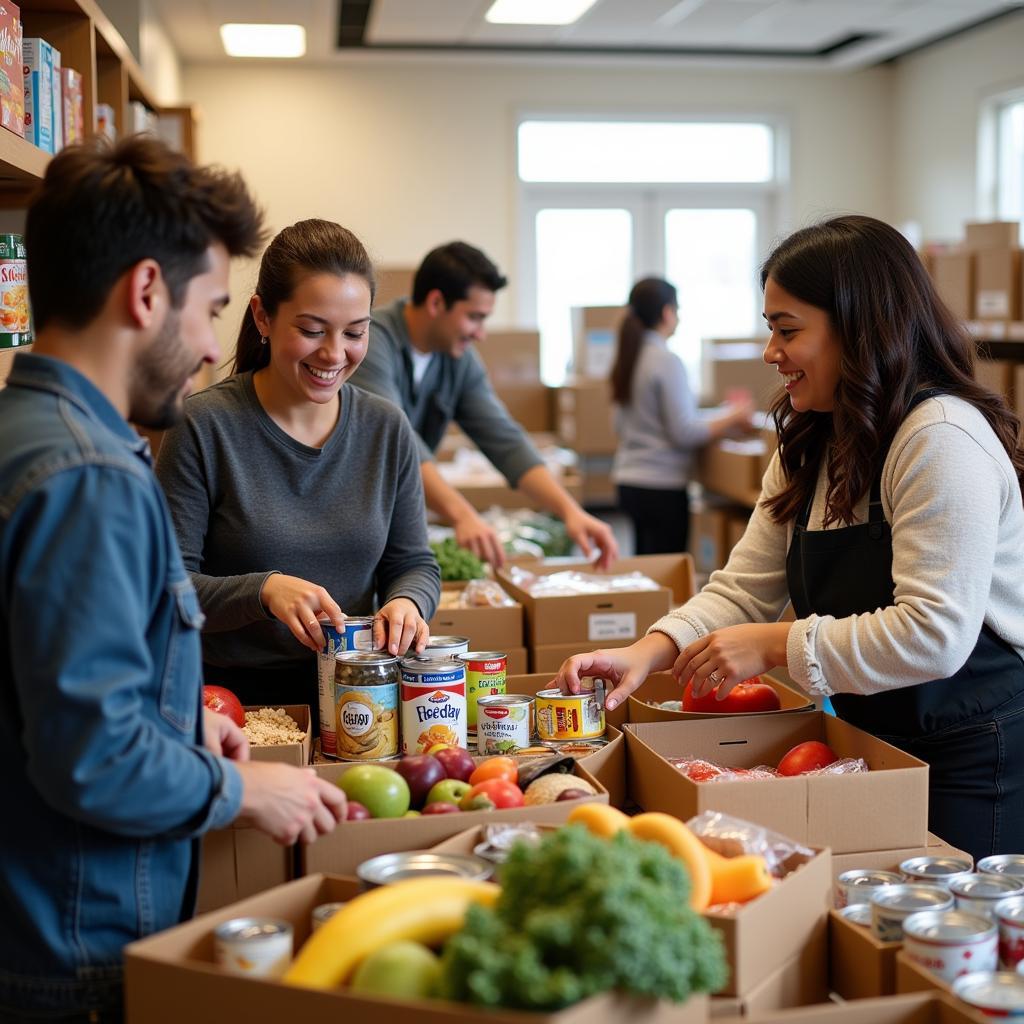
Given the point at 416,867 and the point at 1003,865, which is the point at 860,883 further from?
the point at 416,867

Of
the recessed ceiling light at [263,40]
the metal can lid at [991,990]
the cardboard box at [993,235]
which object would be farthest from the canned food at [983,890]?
the recessed ceiling light at [263,40]

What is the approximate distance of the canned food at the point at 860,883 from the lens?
1490 millimetres

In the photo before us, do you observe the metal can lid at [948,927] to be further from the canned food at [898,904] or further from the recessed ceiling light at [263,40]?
the recessed ceiling light at [263,40]

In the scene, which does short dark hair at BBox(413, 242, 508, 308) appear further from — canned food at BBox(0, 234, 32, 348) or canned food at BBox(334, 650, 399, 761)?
canned food at BBox(334, 650, 399, 761)

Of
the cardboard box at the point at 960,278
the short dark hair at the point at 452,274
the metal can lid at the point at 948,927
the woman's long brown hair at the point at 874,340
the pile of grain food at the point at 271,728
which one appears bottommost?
the metal can lid at the point at 948,927

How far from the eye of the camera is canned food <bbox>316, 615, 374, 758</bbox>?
1.84m

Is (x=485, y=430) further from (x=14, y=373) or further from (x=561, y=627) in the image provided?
(x=14, y=373)

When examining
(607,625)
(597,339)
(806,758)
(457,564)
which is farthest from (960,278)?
(806,758)

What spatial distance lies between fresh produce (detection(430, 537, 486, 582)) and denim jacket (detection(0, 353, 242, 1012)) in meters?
2.13

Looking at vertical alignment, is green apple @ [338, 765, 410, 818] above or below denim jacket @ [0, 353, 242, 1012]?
below

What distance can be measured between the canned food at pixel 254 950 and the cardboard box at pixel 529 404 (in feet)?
22.0

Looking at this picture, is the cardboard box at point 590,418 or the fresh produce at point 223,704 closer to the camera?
the fresh produce at point 223,704

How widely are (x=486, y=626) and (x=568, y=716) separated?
116 centimetres

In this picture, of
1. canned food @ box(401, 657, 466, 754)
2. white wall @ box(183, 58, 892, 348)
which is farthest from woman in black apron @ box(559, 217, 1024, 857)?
white wall @ box(183, 58, 892, 348)
